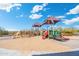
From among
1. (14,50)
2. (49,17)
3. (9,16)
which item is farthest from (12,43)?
(49,17)

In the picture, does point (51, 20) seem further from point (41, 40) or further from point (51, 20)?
point (41, 40)

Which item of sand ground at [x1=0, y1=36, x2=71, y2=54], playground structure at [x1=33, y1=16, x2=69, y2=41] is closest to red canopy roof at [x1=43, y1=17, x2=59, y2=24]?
playground structure at [x1=33, y1=16, x2=69, y2=41]

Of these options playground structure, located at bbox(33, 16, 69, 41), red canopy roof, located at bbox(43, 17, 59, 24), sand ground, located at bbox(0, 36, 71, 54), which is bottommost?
sand ground, located at bbox(0, 36, 71, 54)

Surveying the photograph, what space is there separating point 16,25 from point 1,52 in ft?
0.67

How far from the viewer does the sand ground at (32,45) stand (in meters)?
1.01

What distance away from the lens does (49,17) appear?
3.30ft

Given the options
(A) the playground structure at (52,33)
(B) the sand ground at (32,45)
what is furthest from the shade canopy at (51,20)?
(B) the sand ground at (32,45)

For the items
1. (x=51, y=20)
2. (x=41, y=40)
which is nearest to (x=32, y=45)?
(x=41, y=40)

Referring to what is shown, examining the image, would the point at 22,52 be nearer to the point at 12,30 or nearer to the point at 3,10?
the point at 12,30

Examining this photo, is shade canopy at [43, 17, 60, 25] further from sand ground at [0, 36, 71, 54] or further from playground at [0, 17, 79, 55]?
sand ground at [0, 36, 71, 54]

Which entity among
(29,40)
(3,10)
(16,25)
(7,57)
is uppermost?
(3,10)

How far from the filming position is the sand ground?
3.30 ft

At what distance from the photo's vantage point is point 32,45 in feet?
3.32

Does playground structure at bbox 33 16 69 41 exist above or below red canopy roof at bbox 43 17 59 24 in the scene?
below
